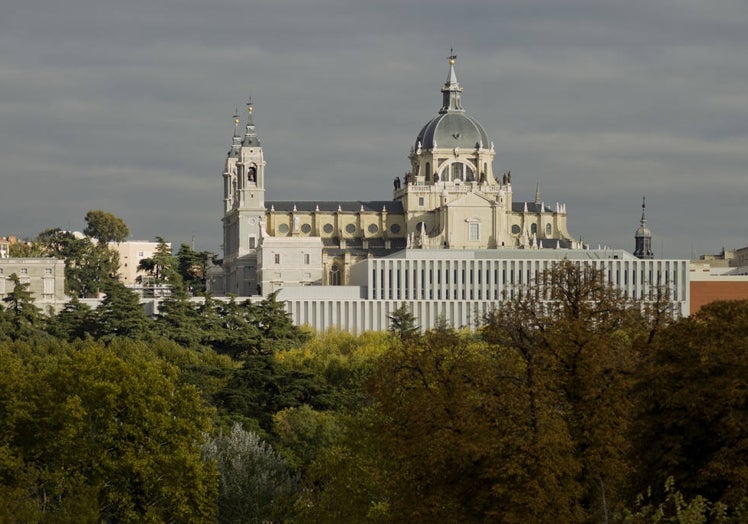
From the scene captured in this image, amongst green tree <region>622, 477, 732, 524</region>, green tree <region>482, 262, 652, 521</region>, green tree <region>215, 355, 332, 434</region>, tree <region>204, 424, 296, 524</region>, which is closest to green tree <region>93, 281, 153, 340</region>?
green tree <region>215, 355, 332, 434</region>

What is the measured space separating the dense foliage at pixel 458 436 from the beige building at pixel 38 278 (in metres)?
106

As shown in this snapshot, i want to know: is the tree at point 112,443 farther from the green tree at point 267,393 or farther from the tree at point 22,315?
the tree at point 22,315

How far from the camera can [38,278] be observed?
198 metres

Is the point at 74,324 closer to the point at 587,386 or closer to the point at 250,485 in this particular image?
the point at 250,485

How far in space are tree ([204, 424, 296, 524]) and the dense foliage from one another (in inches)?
3.4

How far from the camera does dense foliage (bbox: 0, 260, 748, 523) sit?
55.3 metres

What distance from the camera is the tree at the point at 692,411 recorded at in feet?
181

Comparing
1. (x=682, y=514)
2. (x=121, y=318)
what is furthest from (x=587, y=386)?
(x=121, y=318)

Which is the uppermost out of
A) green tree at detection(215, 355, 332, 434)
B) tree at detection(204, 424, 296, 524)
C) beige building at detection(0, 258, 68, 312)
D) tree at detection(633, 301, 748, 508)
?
beige building at detection(0, 258, 68, 312)

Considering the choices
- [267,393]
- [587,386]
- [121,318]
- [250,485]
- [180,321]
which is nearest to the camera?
[587,386]

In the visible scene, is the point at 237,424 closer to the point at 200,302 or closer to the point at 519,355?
the point at 519,355

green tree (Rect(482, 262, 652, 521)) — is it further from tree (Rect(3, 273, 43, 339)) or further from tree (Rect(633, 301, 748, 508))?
tree (Rect(3, 273, 43, 339))

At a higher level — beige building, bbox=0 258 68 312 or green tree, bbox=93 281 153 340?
beige building, bbox=0 258 68 312

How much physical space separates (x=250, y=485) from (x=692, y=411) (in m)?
25.3
